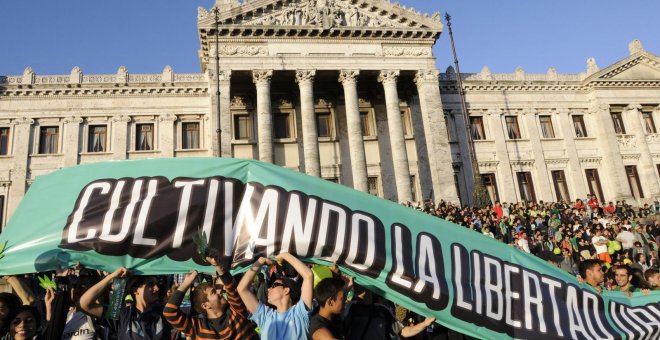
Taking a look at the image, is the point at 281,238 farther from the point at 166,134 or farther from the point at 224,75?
the point at 166,134

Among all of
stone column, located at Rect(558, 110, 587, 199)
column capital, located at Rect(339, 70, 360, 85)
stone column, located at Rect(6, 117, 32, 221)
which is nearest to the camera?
stone column, located at Rect(6, 117, 32, 221)

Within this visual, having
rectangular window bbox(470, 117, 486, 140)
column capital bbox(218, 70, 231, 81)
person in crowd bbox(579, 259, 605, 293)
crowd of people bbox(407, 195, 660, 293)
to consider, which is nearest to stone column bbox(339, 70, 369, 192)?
crowd of people bbox(407, 195, 660, 293)

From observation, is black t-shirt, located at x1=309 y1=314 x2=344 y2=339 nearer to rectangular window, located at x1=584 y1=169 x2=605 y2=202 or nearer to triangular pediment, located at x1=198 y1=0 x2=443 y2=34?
triangular pediment, located at x1=198 y1=0 x2=443 y2=34

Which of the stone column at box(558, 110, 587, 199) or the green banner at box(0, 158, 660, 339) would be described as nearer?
the green banner at box(0, 158, 660, 339)

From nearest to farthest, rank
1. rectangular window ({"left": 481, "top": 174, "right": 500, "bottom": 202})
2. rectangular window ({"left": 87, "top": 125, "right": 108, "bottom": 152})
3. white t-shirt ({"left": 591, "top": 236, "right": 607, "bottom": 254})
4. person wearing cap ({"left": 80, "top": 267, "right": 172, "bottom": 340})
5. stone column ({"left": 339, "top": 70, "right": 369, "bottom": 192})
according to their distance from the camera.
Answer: person wearing cap ({"left": 80, "top": 267, "right": 172, "bottom": 340})
white t-shirt ({"left": 591, "top": 236, "right": 607, "bottom": 254})
stone column ({"left": 339, "top": 70, "right": 369, "bottom": 192})
rectangular window ({"left": 87, "top": 125, "right": 108, "bottom": 152})
rectangular window ({"left": 481, "top": 174, "right": 500, "bottom": 202})

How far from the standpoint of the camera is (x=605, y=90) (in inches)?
1287

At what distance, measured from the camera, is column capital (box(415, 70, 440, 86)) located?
26.5 m

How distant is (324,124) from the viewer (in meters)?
A: 28.1

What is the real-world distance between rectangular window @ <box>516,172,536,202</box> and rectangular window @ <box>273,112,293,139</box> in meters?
17.1

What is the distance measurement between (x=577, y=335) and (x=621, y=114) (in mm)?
36422

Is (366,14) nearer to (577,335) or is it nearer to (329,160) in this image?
(329,160)

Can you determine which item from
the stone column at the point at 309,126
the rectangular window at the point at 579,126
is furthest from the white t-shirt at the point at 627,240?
the rectangular window at the point at 579,126

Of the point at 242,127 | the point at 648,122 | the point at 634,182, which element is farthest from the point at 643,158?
the point at 242,127

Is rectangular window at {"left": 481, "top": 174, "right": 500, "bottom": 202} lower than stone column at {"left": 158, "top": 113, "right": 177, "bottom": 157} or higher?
lower
